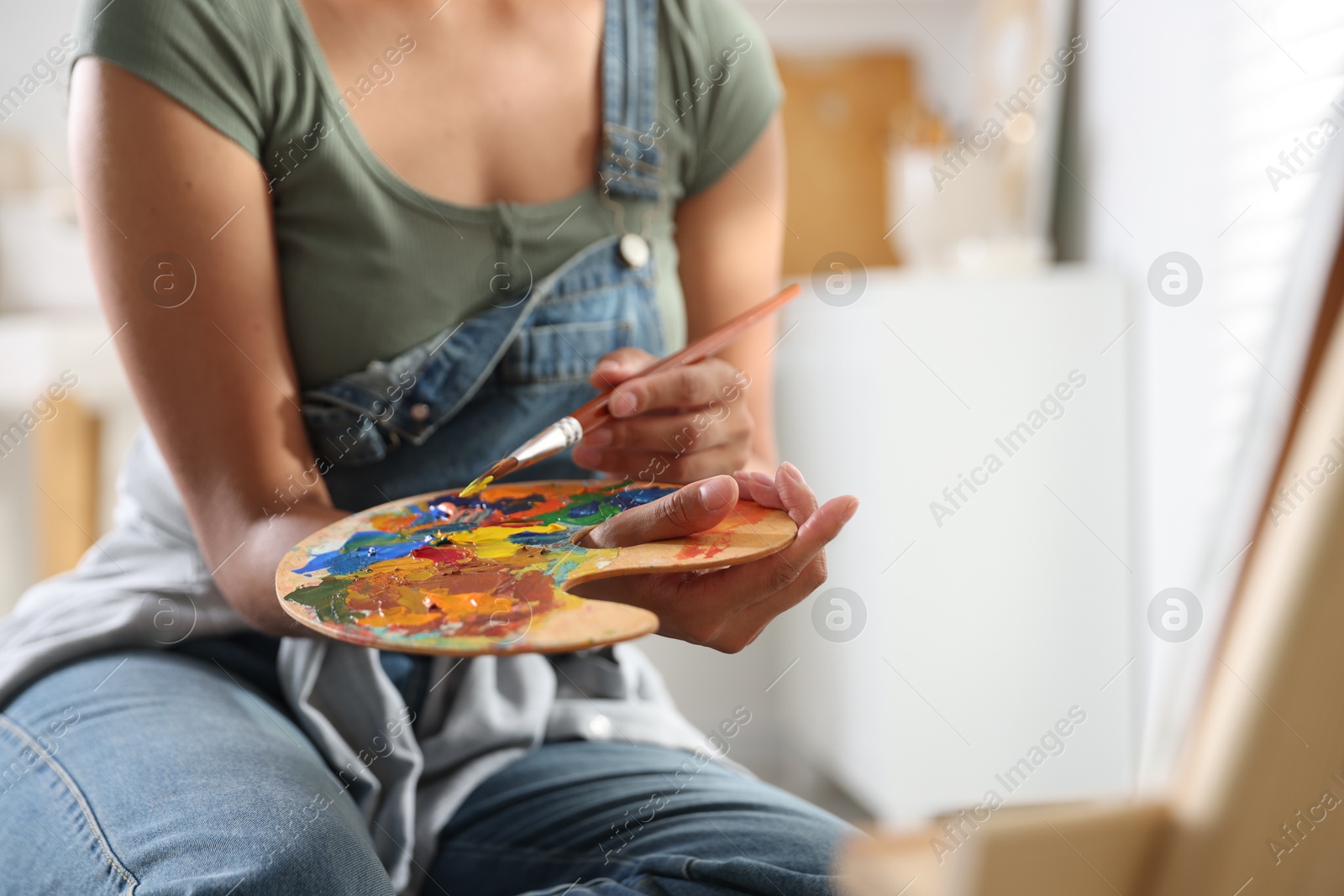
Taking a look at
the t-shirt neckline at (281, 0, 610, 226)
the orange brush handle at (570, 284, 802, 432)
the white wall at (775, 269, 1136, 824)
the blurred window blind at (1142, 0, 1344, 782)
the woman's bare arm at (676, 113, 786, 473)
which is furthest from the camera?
the white wall at (775, 269, 1136, 824)

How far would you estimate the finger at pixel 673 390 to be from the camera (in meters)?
0.49

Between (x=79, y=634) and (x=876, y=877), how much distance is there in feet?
1.66

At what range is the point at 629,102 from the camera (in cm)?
66

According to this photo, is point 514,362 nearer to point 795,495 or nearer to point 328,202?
point 328,202

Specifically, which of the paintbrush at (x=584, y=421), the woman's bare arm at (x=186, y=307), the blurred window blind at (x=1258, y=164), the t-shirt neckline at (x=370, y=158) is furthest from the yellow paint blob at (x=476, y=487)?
the blurred window blind at (x=1258, y=164)

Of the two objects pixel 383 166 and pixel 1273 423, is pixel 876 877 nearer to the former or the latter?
pixel 1273 423

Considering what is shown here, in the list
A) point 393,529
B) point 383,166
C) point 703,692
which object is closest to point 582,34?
point 383,166

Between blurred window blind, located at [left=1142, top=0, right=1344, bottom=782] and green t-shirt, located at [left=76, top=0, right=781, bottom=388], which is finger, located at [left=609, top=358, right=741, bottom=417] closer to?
green t-shirt, located at [left=76, top=0, right=781, bottom=388]

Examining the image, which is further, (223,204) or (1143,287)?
(1143,287)

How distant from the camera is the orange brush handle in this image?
486 mm

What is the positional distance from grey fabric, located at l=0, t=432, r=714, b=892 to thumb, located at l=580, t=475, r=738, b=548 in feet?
0.87

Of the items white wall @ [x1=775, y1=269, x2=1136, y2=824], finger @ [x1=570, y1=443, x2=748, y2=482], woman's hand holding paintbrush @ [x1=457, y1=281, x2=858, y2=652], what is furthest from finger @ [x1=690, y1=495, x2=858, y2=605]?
white wall @ [x1=775, y1=269, x2=1136, y2=824]

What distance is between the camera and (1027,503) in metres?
1.44

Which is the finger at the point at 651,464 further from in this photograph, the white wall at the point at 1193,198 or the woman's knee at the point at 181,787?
the white wall at the point at 1193,198
